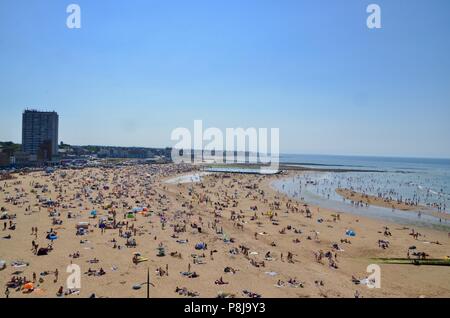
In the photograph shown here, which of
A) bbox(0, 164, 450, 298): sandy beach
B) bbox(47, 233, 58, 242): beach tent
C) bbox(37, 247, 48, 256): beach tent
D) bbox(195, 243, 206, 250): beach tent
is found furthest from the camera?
bbox(47, 233, 58, 242): beach tent

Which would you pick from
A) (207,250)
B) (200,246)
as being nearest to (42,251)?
(200,246)

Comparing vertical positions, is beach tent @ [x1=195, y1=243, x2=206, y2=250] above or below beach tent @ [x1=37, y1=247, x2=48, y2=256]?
below

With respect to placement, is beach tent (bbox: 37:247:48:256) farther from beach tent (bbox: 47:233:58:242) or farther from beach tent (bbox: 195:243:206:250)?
beach tent (bbox: 195:243:206:250)

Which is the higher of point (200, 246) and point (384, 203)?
point (200, 246)

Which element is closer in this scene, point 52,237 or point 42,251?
point 42,251

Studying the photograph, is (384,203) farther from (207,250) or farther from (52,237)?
(52,237)

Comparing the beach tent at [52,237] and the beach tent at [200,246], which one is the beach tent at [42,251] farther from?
the beach tent at [200,246]

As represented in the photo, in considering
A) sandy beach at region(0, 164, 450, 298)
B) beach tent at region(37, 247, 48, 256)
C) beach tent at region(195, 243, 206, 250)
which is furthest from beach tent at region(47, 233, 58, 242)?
beach tent at region(195, 243, 206, 250)

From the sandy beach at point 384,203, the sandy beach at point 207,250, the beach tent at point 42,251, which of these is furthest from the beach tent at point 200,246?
the sandy beach at point 384,203
